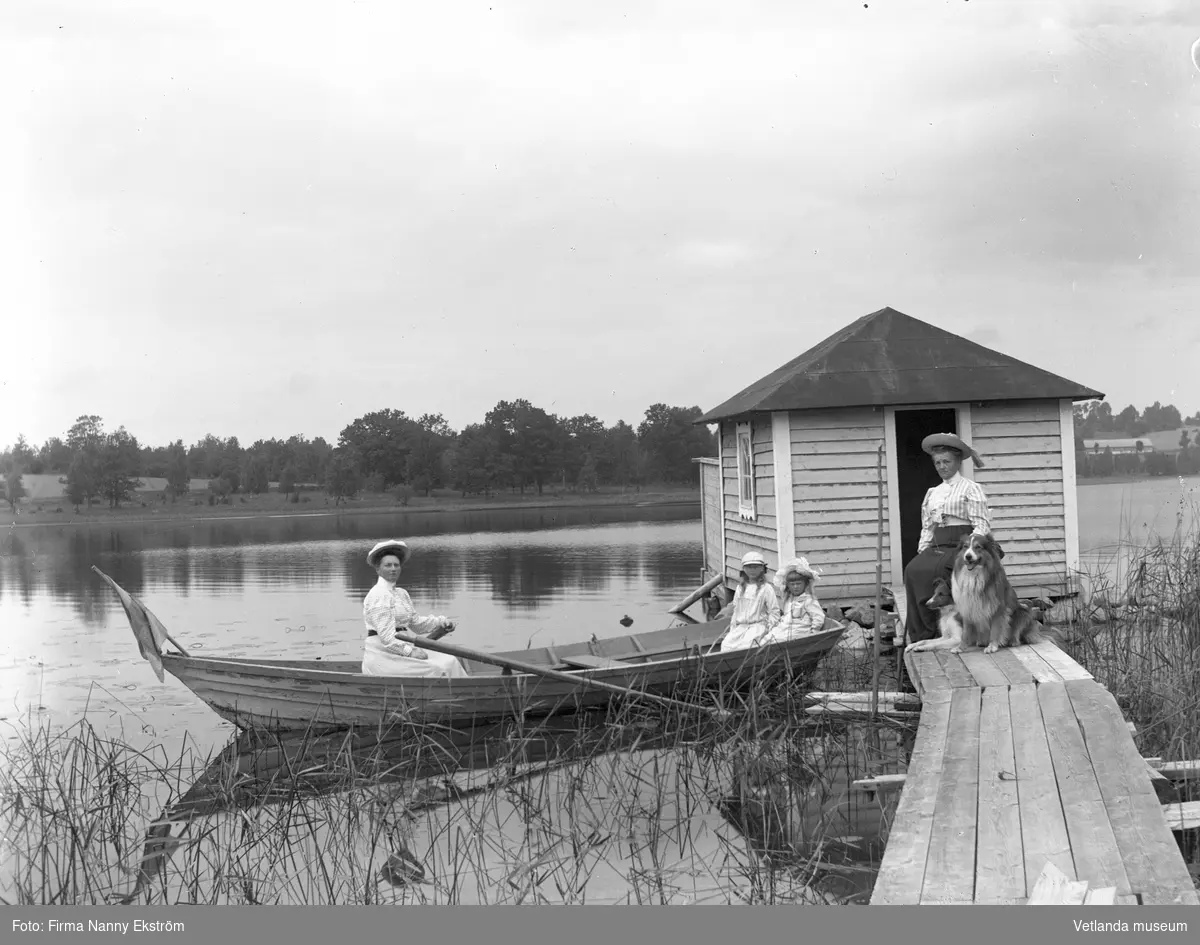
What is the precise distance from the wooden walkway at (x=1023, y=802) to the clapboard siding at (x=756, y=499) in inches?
264

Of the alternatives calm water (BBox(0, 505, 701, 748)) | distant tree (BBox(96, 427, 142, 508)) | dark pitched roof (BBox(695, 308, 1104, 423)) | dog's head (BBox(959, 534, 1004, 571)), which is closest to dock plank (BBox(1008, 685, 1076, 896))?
dog's head (BBox(959, 534, 1004, 571))

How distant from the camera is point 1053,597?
43.9ft

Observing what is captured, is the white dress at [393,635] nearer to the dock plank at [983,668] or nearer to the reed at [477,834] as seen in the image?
the reed at [477,834]

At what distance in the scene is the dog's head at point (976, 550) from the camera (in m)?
7.94

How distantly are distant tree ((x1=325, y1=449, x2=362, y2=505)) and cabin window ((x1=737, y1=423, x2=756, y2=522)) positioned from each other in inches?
2449

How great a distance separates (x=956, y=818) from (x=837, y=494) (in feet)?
28.2

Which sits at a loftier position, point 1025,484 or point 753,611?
point 1025,484

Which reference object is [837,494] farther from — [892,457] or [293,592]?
[293,592]

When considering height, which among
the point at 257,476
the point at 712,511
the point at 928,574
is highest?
the point at 257,476

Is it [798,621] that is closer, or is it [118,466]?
[798,621]

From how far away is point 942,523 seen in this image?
28.8ft

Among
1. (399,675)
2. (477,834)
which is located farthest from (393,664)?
(477,834)

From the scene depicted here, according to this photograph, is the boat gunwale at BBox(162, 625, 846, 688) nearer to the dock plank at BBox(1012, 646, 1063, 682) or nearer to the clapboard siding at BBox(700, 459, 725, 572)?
the dock plank at BBox(1012, 646, 1063, 682)
